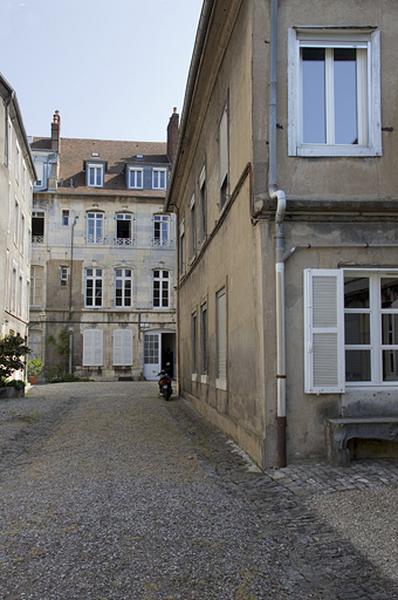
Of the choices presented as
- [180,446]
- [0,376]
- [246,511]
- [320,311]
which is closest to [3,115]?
[0,376]

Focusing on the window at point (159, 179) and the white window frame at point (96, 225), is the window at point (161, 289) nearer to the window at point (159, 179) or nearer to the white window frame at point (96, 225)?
the white window frame at point (96, 225)

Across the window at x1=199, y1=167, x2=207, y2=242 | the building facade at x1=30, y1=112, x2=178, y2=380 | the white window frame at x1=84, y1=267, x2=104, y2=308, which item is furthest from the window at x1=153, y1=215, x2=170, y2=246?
the window at x1=199, y1=167, x2=207, y2=242

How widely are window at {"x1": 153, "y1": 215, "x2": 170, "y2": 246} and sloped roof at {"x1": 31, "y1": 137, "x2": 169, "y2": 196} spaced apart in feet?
4.85

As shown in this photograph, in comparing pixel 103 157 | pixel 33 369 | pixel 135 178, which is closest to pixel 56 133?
pixel 103 157

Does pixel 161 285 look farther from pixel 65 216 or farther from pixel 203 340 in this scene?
pixel 203 340

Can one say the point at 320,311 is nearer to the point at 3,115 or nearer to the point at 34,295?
the point at 3,115

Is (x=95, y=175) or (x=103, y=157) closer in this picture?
(x=95, y=175)

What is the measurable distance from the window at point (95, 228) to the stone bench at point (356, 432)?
3104 cm

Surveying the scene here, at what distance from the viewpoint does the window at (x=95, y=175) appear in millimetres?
38406

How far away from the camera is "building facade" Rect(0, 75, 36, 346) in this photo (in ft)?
76.5

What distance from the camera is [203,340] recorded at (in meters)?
14.7

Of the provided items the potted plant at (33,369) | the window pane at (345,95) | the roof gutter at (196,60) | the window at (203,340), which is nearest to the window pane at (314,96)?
the window pane at (345,95)

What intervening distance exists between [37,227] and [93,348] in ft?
24.3

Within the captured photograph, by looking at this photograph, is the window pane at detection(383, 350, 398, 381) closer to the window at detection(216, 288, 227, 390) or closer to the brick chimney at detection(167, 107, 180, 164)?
the window at detection(216, 288, 227, 390)
